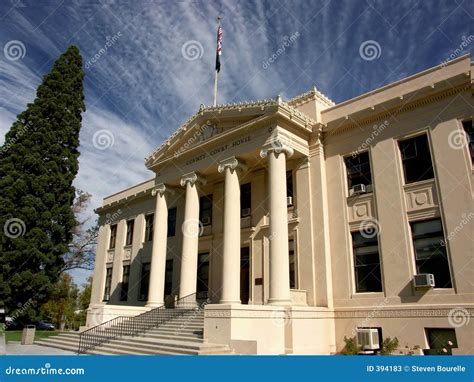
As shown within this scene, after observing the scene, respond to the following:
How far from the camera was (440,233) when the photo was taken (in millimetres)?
13703

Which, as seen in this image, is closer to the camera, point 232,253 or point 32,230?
point 232,253

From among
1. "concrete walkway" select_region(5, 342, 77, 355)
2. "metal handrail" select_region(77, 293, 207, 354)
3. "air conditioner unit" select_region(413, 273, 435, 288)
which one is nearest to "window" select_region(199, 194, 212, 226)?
"metal handrail" select_region(77, 293, 207, 354)

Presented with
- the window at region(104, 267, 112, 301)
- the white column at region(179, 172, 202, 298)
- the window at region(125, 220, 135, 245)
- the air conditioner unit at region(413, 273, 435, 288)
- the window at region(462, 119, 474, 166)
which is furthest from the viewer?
the window at region(104, 267, 112, 301)

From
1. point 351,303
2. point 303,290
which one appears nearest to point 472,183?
point 351,303

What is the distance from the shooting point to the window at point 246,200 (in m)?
19.7

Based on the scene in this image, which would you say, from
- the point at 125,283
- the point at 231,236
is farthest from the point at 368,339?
the point at 125,283

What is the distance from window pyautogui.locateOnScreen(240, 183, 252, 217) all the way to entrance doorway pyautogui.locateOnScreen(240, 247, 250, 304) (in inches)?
72.8

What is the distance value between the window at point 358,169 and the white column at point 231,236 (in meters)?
4.76

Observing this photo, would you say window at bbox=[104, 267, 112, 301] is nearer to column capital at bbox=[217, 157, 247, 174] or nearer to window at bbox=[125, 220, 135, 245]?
window at bbox=[125, 220, 135, 245]

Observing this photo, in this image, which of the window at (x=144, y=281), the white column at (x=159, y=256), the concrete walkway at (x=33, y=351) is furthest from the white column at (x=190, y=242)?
the window at (x=144, y=281)

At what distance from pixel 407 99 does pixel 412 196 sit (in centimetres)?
383

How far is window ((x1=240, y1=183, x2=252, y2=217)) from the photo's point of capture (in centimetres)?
1974

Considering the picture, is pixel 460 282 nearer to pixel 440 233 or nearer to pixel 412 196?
pixel 440 233

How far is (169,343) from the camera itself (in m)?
12.8
